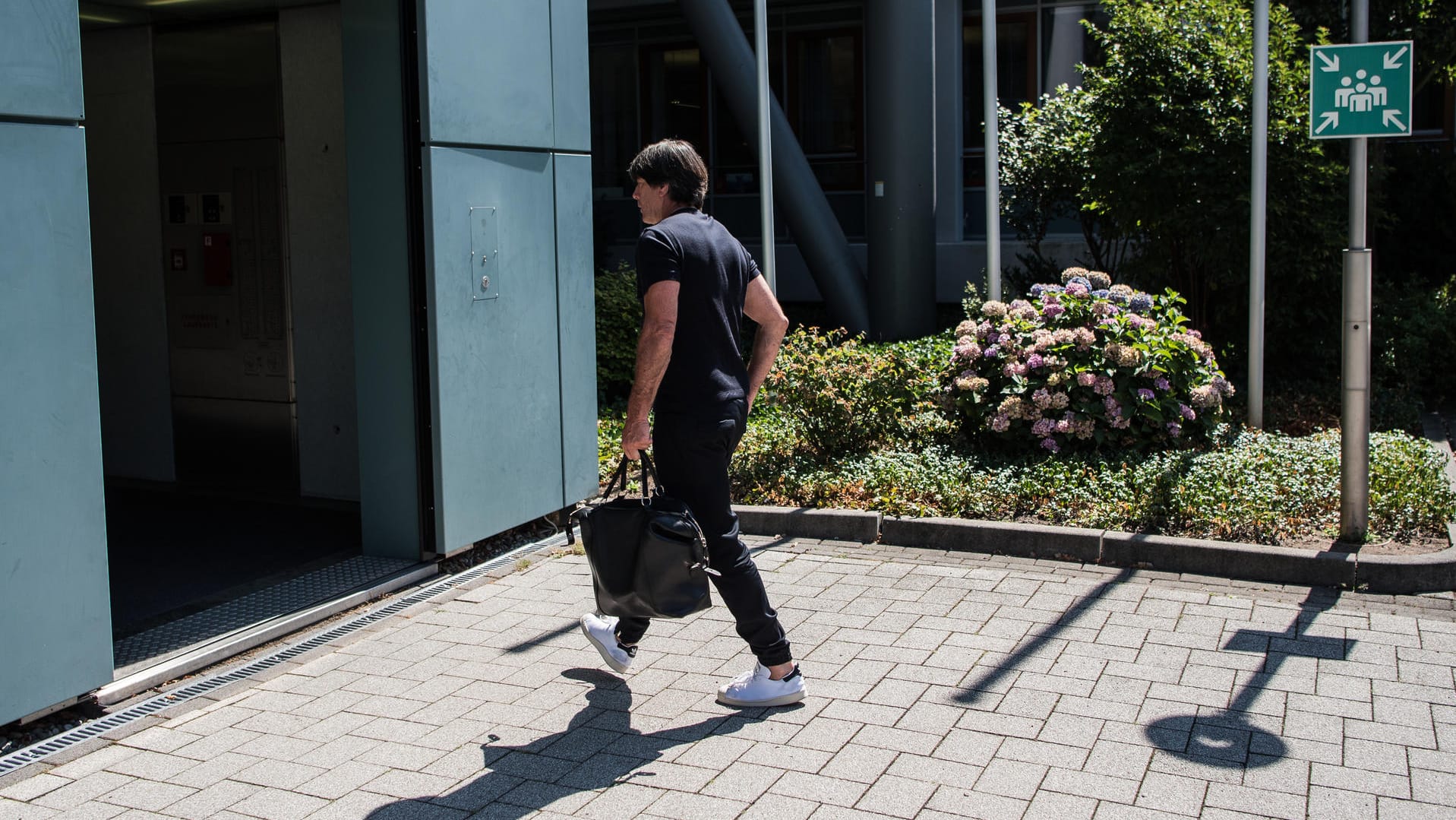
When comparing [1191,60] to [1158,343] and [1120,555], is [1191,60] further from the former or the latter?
[1120,555]

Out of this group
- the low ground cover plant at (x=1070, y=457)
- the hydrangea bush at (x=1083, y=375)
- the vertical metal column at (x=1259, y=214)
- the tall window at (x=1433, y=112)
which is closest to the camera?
the low ground cover plant at (x=1070, y=457)

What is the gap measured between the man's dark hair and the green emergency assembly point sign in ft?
11.4

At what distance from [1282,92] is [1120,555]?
515cm

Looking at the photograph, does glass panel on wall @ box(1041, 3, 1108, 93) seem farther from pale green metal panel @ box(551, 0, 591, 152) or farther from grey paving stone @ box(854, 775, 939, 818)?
grey paving stone @ box(854, 775, 939, 818)

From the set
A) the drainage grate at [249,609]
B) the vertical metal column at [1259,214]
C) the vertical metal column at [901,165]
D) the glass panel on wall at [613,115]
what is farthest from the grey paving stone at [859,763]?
Answer: the glass panel on wall at [613,115]

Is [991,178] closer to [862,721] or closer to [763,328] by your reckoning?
[763,328]

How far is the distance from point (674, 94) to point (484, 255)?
44.7ft

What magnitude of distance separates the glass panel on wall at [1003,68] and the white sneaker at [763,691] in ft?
44.8

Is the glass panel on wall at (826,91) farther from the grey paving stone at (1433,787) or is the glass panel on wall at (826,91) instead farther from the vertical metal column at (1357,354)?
the grey paving stone at (1433,787)

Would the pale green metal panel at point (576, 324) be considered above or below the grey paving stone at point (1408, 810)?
above

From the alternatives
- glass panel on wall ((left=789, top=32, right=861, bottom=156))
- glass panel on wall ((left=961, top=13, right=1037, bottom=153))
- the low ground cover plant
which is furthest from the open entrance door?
glass panel on wall ((left=789, top=32, right=861, bottom=156))

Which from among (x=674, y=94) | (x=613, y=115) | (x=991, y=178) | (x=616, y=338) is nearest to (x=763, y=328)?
(x=991, y=178)

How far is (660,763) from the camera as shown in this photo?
4.32 metres

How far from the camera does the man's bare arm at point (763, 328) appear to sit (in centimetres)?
486
